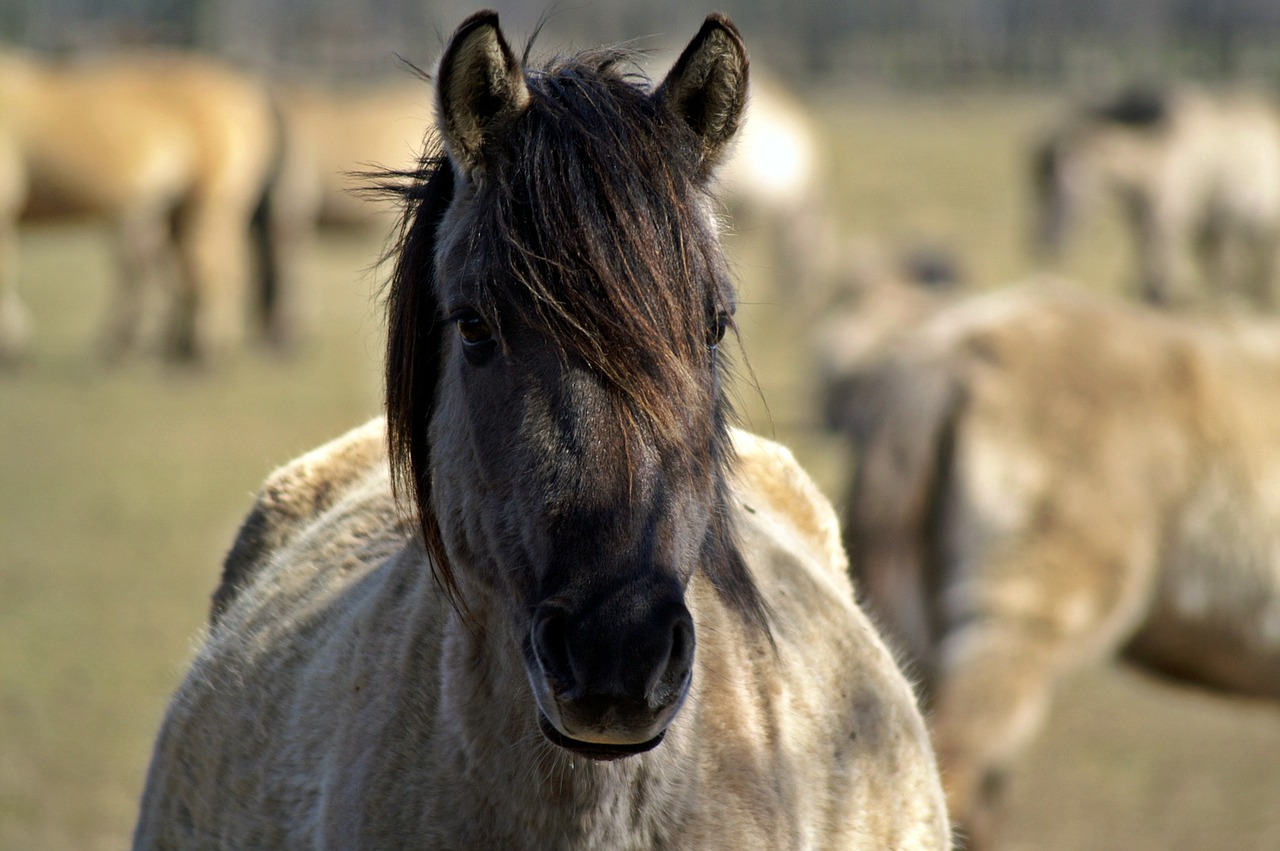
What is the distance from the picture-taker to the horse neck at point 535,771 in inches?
78.4

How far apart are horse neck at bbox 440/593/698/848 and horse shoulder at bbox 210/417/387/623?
1.04m

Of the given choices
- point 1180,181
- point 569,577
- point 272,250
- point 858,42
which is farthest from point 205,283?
point 858,42

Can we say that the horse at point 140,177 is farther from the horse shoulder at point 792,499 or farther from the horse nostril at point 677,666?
the horse nostril at point 677,666

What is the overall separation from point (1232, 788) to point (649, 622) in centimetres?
519

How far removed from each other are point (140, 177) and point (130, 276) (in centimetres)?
111

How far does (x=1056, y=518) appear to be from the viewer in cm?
458

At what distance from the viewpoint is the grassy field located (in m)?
5.53

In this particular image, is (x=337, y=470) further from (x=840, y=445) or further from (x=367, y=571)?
(x=840, y=445)

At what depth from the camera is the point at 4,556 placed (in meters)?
8.18

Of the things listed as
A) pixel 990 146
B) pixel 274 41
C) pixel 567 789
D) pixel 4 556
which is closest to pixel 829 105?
pixel 990 146

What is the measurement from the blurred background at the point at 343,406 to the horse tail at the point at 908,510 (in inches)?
33.2

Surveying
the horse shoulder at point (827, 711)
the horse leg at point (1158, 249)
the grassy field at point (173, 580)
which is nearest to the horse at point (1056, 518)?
the grassy field at point (173, 580)

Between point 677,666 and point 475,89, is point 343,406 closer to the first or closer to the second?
point 475,89

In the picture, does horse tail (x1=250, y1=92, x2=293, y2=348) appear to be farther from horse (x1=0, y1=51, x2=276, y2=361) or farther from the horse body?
the horse body
